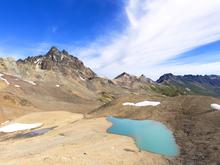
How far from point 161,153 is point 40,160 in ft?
42.3

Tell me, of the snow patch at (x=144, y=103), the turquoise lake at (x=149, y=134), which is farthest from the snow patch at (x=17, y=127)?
the snow patch at (x=144, y=103)

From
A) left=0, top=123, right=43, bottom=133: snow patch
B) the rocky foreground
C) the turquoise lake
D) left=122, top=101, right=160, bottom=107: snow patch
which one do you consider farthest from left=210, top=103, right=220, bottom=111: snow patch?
left=0, top=123, right=43, bottom=133: snow patch

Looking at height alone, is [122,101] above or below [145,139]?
above

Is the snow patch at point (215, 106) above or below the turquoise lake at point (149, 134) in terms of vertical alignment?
above

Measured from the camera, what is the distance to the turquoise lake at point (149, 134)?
31.7m

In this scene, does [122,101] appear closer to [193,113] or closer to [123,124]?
[123,124]

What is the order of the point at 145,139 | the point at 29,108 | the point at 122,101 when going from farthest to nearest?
the point at 29,108 → the point at 122,101 → the point at 145,139

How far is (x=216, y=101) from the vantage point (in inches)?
2068

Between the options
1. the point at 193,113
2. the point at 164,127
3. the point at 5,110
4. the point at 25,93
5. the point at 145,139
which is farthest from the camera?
the point at 25,93

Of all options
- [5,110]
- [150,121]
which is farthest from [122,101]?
[5,110]

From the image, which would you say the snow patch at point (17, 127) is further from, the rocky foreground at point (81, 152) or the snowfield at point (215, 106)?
the snowfield at point (215, 106)

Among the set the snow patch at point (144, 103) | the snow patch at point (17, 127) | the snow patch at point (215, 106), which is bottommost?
the snow patch at point (17, 127)

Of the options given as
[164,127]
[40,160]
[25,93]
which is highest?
[25,93]

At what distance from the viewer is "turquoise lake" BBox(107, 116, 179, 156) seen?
3169cm
